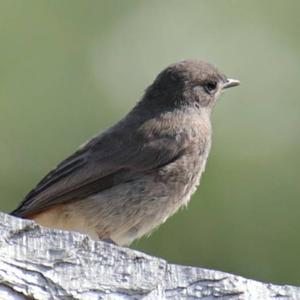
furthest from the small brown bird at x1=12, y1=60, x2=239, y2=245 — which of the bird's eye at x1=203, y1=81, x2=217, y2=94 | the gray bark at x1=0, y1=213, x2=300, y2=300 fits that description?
the gray bark at x1=0, y1=213, x2=300, y2=300

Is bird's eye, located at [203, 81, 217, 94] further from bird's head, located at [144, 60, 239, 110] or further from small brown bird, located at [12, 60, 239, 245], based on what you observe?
small brown bird, located at [12, 60, 239, 245]

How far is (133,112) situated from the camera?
9.66 m

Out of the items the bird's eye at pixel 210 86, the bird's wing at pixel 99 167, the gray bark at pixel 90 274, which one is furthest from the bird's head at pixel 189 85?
the gray bark at pixel 90 274

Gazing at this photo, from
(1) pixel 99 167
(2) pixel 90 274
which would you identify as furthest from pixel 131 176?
A: (2) pixel 90 274

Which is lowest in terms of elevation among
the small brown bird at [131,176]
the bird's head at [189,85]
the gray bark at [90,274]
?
the gray bark at [90,274]

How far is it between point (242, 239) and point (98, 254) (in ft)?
19.5

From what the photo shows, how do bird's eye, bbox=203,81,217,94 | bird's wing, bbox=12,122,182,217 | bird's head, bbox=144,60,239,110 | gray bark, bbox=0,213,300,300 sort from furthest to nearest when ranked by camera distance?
bird's eye, bbox=203,81,217,94 < bird's head, bbox=144,60,239,110 < bird's wing, bbox=12,122,182,217 < gray bark, bbox=0,213,300,300

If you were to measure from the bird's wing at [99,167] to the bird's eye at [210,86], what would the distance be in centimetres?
87

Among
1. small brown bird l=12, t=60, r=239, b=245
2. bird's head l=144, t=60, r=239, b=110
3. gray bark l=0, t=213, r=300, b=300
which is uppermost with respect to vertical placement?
bird's head l=144, t=60, r=239, b=110

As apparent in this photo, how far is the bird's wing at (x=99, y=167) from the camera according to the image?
8.44 meters

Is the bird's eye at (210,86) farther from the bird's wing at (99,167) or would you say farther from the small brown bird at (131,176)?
the bird's wing at (99,167)

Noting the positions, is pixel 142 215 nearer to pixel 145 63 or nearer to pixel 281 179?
pixel 281 179

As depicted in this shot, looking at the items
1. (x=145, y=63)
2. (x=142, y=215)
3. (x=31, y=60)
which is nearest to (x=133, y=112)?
(x=142, y=215)

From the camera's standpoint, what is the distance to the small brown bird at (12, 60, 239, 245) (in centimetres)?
849
